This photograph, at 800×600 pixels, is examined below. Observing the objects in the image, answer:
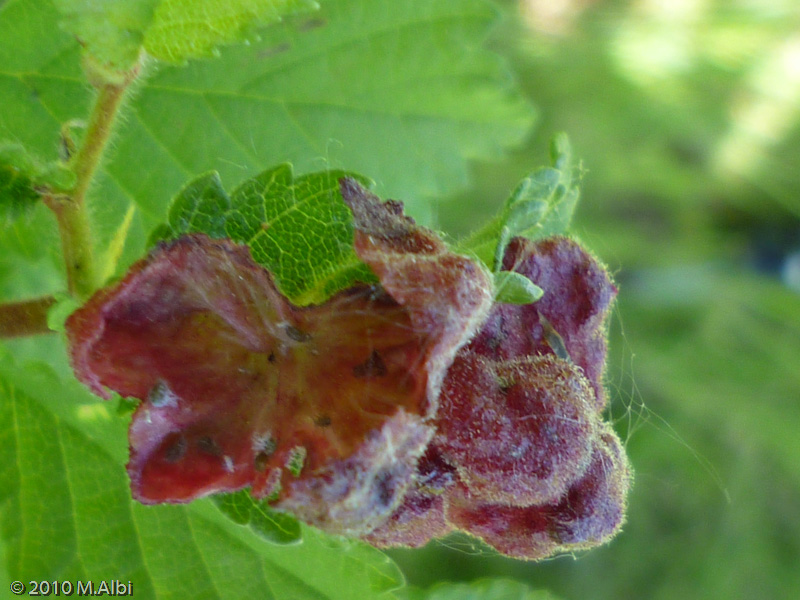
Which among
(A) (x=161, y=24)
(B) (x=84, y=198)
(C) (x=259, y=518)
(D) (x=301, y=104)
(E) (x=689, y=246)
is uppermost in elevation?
(A) (x=161, y=24)

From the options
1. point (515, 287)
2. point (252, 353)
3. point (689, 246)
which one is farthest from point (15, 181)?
point (689, 246)

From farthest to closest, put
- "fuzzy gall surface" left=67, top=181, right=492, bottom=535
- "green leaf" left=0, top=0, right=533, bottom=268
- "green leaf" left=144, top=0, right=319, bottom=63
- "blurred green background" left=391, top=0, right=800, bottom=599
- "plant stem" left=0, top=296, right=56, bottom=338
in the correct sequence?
"blurred green background" left=391, top=0, right=800, bottom=599 → "green leaf" left=0, top=0, right=533, bottom=268 → "plant stem" left=0, top=296, right=56, bottom=338 → "green leaf" left=144, top=0, right=319, bottom=63 → "fuzzy gall surface" left=67, top=181, right=492, bottom=535

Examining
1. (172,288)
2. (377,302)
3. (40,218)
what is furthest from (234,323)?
(40,218)

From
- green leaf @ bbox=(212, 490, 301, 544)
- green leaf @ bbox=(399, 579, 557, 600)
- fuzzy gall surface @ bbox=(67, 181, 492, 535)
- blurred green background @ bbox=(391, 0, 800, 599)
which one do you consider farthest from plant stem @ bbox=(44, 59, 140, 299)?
blurred green background @ bbox=(391, 0, 800, 599)

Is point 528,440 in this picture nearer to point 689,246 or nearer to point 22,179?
point 22,179

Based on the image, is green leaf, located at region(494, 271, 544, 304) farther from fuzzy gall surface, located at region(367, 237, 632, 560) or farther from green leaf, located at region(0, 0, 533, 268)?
green leaf, located at region(0, 0, 533, 268)

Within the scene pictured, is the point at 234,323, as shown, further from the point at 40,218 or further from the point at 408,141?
the point at 408,141
